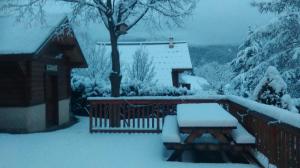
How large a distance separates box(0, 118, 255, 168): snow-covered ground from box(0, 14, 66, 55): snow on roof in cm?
243

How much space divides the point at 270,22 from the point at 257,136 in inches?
582

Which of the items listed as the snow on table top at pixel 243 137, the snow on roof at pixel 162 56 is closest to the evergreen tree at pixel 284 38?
the snow on roof at pixel 162 56

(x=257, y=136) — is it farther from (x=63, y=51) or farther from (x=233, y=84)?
(x=233, y=84)

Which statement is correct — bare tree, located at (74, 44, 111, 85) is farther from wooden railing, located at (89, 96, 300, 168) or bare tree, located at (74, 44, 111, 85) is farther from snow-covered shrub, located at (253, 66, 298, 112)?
snow-covered shrub, located at (253, 66, 298, 112)

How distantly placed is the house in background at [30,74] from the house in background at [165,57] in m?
15.9

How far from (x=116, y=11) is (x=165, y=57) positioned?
2020 centimetres

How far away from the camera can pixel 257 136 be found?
309 inches

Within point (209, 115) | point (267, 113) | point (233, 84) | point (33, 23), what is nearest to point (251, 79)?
point (233, 84)

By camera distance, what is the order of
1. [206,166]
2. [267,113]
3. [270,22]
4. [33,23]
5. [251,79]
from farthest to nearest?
[251,79], [270,22], [33,23], [206,166], [267,113]

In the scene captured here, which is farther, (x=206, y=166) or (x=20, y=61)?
(x=20, y=61)

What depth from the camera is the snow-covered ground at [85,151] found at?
7812 mm

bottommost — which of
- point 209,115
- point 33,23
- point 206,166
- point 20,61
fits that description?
point 206,166

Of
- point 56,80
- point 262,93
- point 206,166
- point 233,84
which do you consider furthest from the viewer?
point 233,84

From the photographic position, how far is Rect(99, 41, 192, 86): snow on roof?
1272 inches
